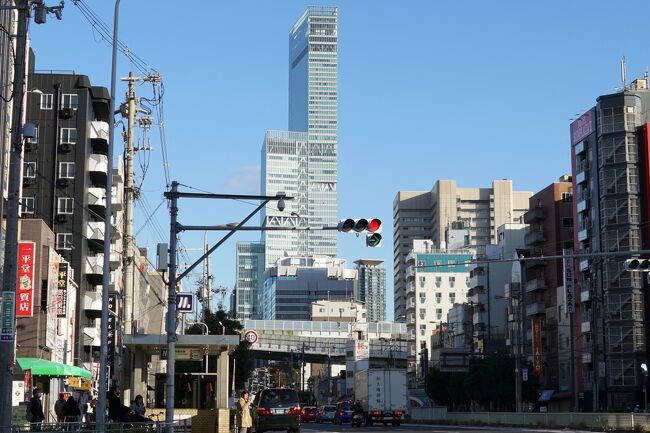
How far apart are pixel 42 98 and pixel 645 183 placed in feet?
163

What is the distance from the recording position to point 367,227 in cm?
3003

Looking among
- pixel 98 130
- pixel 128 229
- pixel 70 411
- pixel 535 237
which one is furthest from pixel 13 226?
pixel 535 237

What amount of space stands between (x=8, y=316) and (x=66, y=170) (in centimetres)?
6126

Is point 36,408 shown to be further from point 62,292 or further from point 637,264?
point 62,292

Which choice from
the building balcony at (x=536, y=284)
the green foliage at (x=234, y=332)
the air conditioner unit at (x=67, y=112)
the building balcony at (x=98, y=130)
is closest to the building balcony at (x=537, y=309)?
the building balcony at (x=536, y=284)

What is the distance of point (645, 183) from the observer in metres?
95.6

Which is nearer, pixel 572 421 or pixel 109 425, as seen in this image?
pixel 109 425

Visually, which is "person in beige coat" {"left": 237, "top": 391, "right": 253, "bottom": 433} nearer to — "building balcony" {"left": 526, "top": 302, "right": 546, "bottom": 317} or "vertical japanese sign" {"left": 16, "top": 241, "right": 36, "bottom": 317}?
"vertical japanese sign" {"left": 16, "top": 241, "right": 36, "bottom": 317}

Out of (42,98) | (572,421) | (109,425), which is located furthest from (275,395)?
(42,98)

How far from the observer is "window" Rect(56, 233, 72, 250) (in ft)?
269

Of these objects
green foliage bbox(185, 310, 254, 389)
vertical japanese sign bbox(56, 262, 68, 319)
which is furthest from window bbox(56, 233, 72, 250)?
vertical japanese sign bbox(56, 262, 68, 319)

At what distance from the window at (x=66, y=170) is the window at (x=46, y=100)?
4382 millimetres

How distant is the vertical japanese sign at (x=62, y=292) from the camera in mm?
65625

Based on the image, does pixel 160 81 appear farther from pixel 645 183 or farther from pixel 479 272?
pixel 479 272
